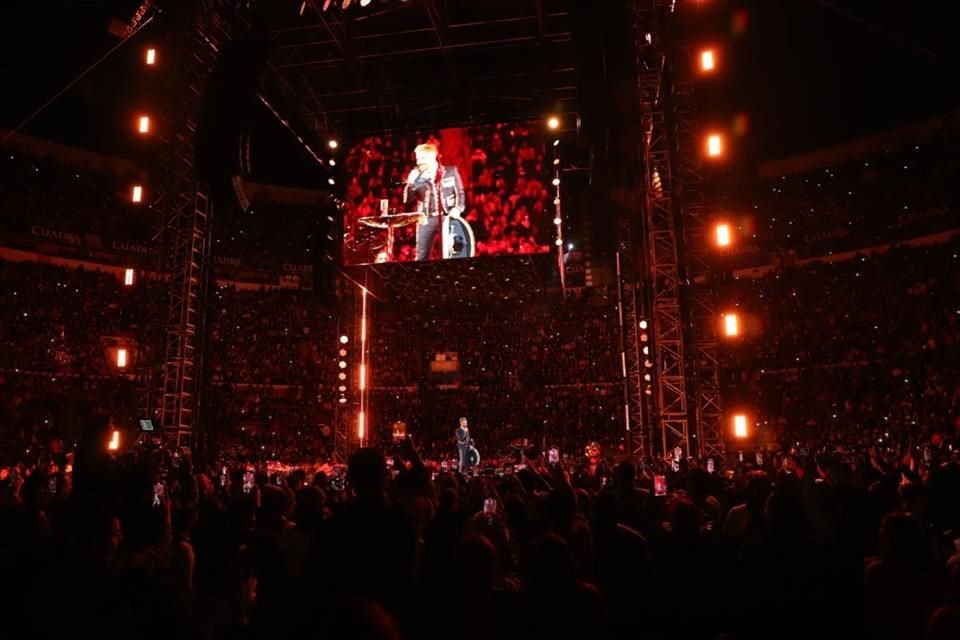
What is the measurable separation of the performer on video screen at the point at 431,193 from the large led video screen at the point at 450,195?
0.09 feet

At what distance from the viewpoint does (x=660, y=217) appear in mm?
15164

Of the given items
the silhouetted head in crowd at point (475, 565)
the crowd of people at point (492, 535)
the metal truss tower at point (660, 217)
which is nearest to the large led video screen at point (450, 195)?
the crowd of people at point (492, 535)

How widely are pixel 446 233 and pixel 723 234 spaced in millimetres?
7374

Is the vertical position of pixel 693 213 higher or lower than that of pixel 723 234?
higher

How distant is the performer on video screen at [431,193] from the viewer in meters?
19.2

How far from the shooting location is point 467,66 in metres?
20.1

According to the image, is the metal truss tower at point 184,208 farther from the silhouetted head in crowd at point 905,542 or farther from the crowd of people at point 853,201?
the crowd of people at point 853,201

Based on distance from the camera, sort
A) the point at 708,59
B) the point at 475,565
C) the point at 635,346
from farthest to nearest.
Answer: the point at 635,346, the point at 708,59, the point at 475,565

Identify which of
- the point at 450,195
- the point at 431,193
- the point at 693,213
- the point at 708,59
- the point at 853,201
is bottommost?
the point at 693,213

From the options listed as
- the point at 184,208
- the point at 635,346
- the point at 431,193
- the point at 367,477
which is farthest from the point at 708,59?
the point at 367,477

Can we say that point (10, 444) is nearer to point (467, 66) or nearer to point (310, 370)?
point (310, 370)

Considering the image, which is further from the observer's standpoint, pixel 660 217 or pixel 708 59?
pixel 660 217

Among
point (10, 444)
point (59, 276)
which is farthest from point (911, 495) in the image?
point (59, 276)

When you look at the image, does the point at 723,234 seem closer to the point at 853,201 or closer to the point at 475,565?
the point at 475,565
